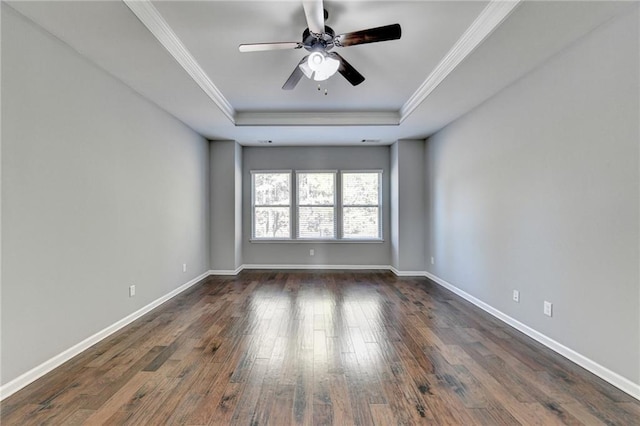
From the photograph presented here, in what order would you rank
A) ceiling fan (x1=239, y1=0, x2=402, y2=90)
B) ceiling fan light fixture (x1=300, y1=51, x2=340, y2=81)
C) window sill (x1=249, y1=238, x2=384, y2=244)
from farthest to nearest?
1. window sill (x1=249, y1=238, x2=384, y2=244)
2. ceiling fan light fixture (x1=300, y1=51, x2=340, y2=81)
3. ceiling fan (x1=239, y1=0, x2=402, y2=90)

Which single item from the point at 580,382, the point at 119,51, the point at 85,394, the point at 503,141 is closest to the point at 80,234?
the point at 85,394

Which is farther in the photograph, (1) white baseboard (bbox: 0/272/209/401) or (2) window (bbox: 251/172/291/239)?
(2) window (bbox: 251/172/291/239)

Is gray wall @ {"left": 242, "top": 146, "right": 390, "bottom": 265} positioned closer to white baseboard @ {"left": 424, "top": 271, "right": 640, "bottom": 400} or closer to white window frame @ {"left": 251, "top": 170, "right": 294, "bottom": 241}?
white window frame @ {"left": 251, "top": 170, "right": 294, "bottom": 241}

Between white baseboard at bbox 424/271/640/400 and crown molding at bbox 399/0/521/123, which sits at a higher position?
crown molding at bbox 399/0/521/123

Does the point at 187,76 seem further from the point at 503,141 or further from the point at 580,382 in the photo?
the point at 580,382

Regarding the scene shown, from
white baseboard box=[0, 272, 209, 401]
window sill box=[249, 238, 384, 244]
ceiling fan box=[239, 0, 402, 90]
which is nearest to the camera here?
white baseboard box=[0, 272, 209, 401]

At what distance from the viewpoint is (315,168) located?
20.3 ft

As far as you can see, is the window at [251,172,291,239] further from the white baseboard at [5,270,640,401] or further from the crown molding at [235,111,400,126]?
the white baseboard at [5,270,640,401]

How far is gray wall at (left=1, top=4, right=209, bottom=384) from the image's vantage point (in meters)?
2.05

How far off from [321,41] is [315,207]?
4015 mm

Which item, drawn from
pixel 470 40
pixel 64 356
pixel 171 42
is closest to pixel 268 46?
pixel 171 42

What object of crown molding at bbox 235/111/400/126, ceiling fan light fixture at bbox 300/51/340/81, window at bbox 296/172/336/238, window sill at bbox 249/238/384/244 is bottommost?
window sill at bbox 249/238/384/244

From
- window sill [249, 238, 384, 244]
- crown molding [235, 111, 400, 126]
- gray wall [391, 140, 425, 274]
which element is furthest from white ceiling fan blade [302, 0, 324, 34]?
window sill [249, 238, 384, 244]

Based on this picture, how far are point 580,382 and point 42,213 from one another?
4.08 metres
